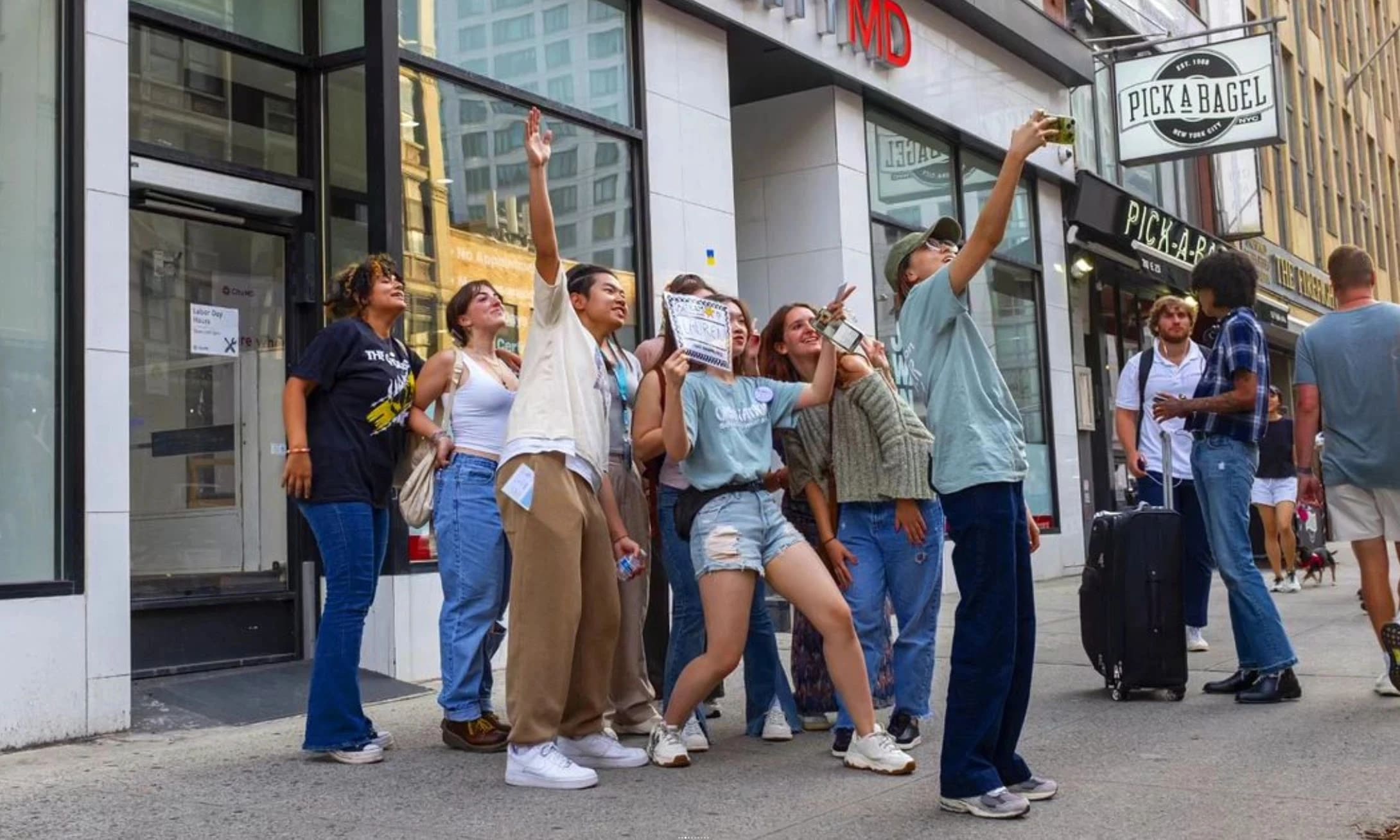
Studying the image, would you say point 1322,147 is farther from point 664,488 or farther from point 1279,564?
point 664,488

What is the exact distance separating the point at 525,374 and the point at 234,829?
1.77 meters

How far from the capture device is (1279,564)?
41.1ft

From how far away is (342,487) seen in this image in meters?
5.32

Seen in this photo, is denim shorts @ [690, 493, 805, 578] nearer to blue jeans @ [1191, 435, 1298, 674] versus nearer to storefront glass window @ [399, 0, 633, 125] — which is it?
blue jeans @ [1191, 435, 1298, 674]

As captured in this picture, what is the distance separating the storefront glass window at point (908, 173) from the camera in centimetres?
1292

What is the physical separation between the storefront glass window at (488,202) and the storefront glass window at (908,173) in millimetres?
3665

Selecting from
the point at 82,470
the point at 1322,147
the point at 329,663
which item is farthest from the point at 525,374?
the point at 1322,147

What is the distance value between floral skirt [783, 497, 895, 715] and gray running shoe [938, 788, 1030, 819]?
63.1 inches

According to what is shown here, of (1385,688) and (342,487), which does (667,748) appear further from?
(1385,688)

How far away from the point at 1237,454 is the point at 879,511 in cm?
197

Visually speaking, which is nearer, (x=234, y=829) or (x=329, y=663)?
(x=234, y=829)

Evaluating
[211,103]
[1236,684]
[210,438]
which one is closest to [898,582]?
[1236,684]

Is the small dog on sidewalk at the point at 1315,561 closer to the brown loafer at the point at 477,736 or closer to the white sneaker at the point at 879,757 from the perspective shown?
the white sneaker at the point at 879,757

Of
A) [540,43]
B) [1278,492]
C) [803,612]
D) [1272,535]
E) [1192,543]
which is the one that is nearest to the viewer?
[803,612]
